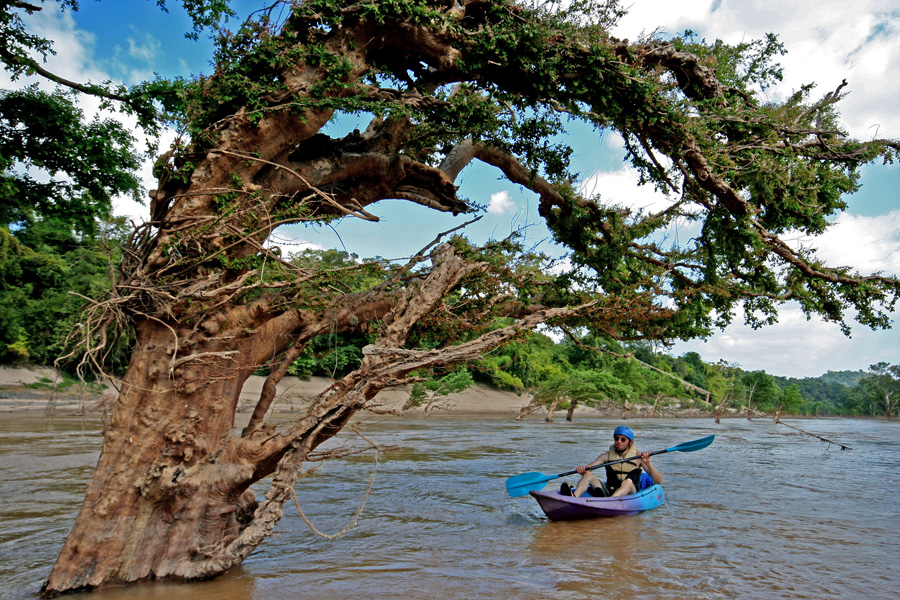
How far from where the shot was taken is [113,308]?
497 centimetres

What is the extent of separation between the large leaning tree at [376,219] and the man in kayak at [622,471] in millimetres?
1743

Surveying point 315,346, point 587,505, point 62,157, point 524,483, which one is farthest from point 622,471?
point 62,157

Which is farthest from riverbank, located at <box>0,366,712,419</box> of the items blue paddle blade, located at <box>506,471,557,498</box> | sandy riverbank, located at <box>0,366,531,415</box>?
blue paddle blade, located at <box>506,471,557,498</box>

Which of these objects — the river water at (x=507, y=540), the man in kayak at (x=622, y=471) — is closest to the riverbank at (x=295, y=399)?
the river water at (x=507, y=540)

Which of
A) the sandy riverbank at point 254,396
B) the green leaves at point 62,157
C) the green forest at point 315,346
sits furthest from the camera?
the sandy riverbank at point 254,396

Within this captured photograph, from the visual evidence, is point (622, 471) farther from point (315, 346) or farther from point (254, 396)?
point (254, 396)

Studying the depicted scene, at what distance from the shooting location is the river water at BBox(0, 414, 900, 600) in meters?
5.34

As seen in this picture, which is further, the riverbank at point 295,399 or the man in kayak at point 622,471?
the riverbank at point 295,399

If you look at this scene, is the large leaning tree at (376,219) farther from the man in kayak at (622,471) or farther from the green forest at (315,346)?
the man in kayak at (622,471)

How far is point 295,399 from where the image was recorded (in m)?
34.7

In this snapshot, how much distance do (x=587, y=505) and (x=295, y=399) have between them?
29511 millimetres

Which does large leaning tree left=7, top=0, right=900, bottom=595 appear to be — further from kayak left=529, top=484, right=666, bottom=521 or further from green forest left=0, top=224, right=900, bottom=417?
kayak left=529, top=484, right=666, bottom=521

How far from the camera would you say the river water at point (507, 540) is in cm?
534

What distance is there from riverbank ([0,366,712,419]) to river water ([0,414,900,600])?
1588mm
